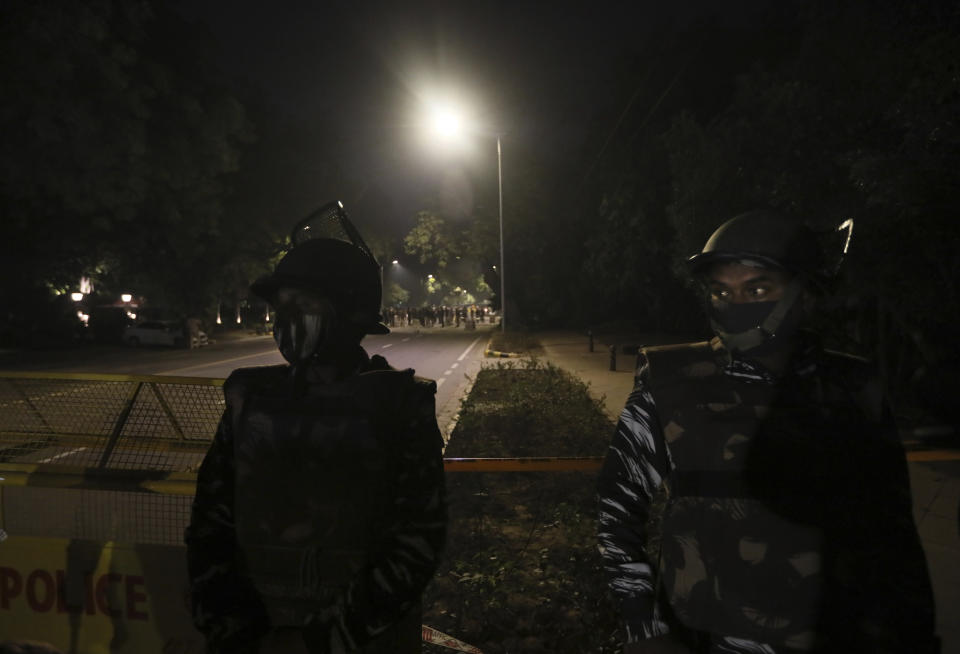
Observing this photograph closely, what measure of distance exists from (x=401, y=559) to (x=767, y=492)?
0.93 m

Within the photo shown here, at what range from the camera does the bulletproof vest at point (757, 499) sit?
143cm

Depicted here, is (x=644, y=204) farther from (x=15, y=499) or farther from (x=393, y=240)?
(x=393, y=240)

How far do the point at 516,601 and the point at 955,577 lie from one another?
2820mm

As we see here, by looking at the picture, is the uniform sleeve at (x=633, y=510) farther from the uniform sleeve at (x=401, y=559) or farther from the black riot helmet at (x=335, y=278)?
the black riot helmet at (x=335, y=278)

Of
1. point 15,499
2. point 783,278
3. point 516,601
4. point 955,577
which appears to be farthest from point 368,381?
point 15,499

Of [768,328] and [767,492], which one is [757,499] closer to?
[767,492]

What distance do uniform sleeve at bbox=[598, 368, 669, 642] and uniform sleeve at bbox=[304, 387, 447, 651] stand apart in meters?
0.45

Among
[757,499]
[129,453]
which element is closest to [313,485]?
[757,499]

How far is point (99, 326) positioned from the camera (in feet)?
97.1

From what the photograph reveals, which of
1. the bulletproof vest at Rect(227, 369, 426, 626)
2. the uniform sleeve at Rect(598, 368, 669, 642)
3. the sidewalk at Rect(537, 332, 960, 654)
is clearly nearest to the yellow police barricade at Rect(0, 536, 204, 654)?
the bulletproof vest at Rect(227, 369, 426, 626)

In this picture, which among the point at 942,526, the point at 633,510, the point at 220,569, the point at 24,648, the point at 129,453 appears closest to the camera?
the point at 24,648

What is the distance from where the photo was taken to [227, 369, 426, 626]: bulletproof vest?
1.62 m

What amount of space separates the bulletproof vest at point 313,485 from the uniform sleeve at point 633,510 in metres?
0.59

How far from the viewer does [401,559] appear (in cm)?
156
